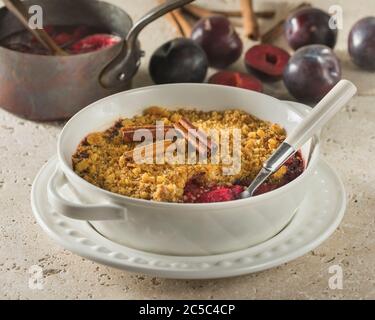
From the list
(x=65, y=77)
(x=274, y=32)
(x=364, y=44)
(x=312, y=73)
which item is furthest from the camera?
(x=274, y=32)

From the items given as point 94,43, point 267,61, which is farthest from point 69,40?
point 267,61

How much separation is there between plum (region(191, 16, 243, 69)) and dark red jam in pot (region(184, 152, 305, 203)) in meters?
0.69

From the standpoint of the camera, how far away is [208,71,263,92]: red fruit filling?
1.80 metres

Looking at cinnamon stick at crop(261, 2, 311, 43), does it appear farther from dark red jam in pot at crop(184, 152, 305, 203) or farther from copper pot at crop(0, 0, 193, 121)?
dark red jam in pot at crop(184, 152, 305, 203)

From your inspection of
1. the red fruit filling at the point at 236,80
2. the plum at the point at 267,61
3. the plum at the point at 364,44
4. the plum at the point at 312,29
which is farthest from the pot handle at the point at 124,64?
the plum at the point at 364,44

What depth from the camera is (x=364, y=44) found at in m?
1.88

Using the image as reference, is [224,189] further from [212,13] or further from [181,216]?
[212,13]

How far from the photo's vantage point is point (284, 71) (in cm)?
179

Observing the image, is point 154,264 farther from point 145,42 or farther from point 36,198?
point 145,42

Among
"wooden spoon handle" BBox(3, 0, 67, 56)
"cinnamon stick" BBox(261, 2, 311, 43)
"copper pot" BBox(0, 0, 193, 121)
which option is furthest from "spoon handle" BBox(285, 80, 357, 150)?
"cinnamon stick" BBox(261, 2, 311, 43)

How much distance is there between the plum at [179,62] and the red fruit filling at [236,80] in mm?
37

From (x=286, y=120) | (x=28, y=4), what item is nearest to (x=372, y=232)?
(x=286, y=120)

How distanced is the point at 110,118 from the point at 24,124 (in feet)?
1.10

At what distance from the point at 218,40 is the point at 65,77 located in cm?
45
